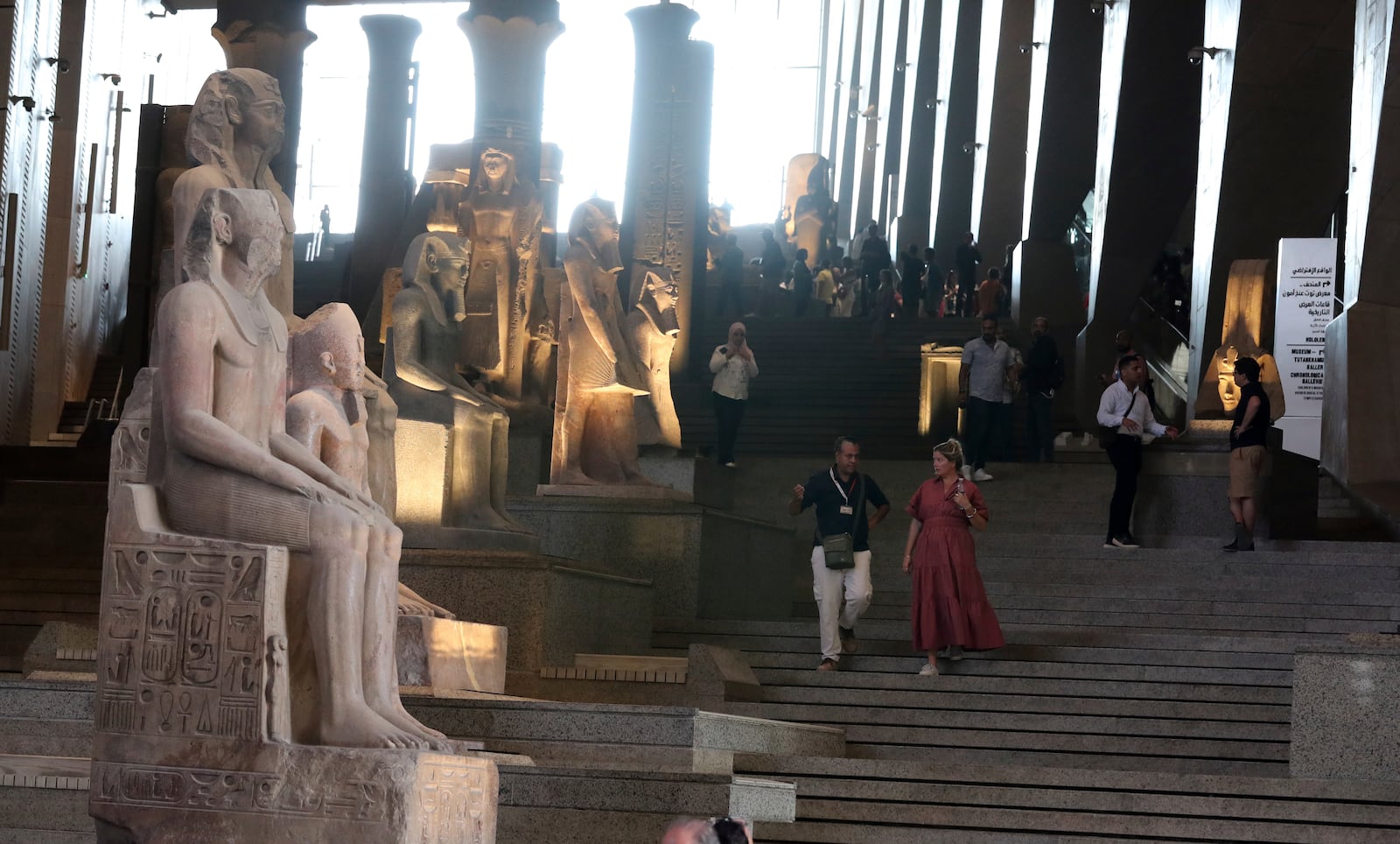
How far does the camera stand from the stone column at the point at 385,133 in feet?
99.5

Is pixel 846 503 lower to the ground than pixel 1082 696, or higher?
higher

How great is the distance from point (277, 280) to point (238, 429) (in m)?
2.31

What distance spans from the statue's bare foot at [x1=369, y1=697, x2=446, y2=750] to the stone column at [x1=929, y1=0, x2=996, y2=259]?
92.9 feet

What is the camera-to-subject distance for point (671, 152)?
1005 inches

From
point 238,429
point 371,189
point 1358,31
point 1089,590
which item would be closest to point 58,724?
point 238,429

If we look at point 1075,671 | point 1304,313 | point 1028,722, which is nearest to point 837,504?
point 1075,671

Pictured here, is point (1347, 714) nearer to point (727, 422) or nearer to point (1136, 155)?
point (727, 422)

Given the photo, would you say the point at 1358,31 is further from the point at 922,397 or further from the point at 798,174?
the point at 798,174

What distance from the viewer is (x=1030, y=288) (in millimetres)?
26516

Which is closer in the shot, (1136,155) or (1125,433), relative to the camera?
(1125,433)

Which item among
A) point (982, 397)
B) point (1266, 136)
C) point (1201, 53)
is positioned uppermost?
point (1201, 53)

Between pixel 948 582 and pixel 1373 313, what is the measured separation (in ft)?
18.8

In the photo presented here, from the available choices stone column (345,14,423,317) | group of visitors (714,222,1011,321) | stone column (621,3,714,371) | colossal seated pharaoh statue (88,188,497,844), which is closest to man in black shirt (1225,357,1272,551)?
colossal seated pharaoh statue (88,188,497,844)

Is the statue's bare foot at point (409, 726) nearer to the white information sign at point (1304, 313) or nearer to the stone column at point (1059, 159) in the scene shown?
the white information sign at point (1304, 313)
